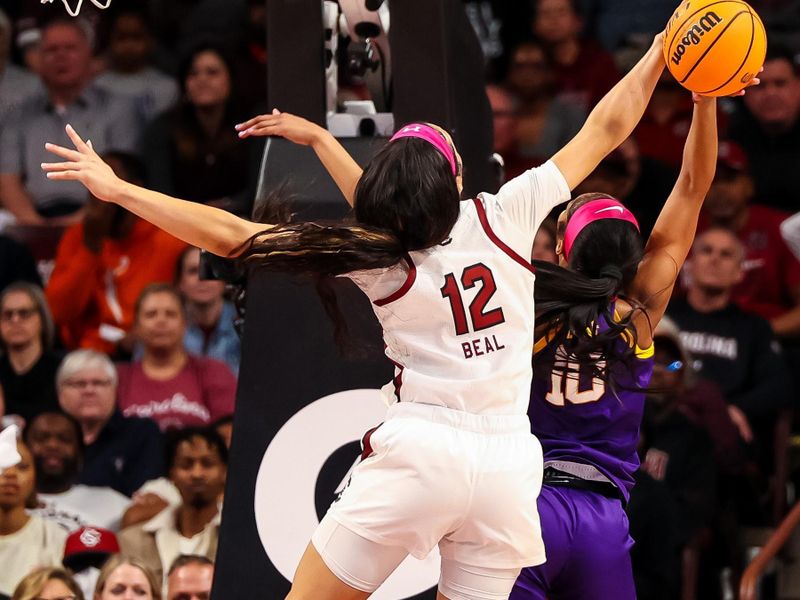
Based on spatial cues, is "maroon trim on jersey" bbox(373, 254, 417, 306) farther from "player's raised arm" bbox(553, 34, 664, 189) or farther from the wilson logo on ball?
the wilson logo on ball

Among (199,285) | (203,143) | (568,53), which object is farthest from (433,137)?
(568,53)

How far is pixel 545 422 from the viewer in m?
4.75

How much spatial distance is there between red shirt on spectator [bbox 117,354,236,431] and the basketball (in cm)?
381

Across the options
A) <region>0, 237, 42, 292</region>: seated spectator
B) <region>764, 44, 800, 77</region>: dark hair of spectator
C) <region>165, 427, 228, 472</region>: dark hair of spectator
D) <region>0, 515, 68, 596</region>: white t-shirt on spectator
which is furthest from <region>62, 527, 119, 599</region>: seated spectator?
<region>764, 44, 800, 77</region>: dark hair of spectator

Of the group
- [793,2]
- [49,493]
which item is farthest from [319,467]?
[793,2]

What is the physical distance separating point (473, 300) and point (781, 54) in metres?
5.23

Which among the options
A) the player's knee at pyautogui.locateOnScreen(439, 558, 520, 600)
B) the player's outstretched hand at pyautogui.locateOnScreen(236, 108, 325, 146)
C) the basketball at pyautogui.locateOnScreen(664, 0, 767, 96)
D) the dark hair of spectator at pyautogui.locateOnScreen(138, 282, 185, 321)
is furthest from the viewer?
the dark hair of spectator at pyautogui.locateOnScreen(138, 282, 185, 321)

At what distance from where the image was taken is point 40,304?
807cm

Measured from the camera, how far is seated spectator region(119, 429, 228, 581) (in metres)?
6.89

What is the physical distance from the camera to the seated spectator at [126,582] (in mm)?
6355

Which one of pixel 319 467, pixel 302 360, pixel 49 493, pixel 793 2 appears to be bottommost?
pixel 49 493

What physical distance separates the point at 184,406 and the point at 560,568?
3.63 meters

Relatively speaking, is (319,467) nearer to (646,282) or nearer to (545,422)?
(545,422)

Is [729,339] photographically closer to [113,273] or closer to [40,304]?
[113,273]
